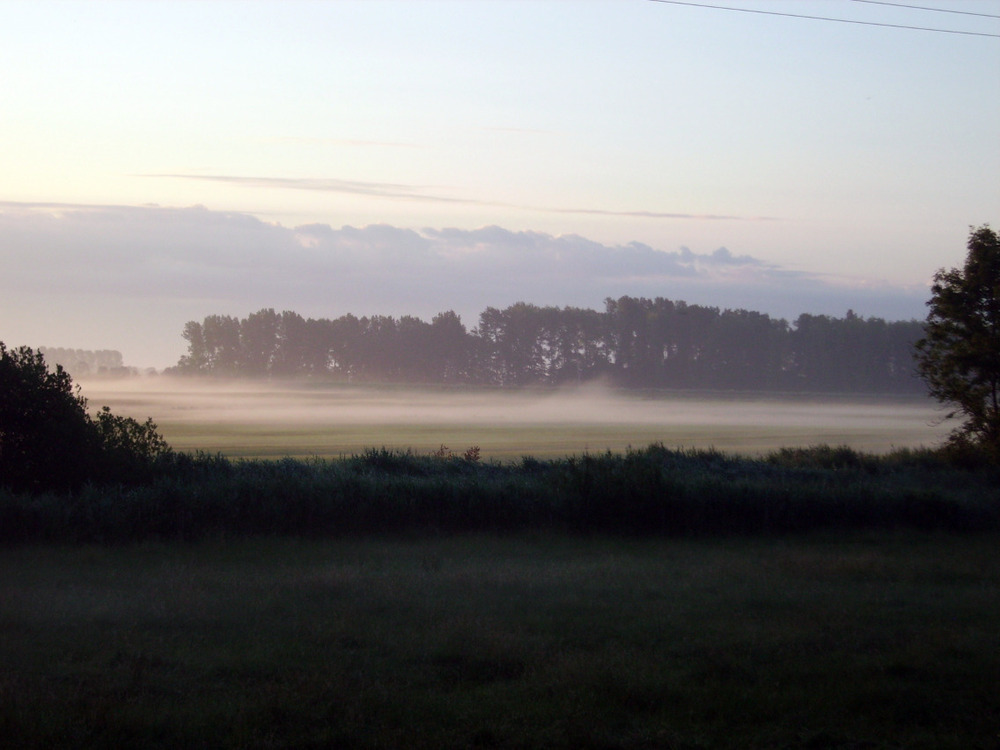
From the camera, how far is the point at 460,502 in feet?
62.0

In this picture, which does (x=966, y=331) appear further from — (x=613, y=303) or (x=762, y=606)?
(x=613, y=303)

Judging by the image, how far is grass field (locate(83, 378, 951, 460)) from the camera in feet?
146

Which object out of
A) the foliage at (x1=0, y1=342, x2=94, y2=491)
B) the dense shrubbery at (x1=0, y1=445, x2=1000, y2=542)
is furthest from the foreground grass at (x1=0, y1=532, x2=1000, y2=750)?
the foliage at (x1=0, y1=342, x2=94, y2=491)

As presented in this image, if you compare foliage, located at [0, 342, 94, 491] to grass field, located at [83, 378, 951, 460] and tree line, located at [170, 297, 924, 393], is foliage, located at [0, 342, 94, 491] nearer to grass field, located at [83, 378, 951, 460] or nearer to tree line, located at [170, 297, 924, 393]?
grass field, located at [83, 378, 951, 460]

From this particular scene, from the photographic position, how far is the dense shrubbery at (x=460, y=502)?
16.3m

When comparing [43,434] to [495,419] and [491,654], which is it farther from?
[495,419]

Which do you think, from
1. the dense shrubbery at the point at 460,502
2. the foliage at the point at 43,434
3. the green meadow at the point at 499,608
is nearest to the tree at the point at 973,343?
the green meadow at the point at 499,608

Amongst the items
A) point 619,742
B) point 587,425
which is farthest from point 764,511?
point 587,425

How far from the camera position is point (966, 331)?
1187 inches

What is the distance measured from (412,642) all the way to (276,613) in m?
2.22

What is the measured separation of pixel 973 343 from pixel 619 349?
5583 centimetres

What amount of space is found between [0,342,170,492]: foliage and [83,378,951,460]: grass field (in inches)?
659

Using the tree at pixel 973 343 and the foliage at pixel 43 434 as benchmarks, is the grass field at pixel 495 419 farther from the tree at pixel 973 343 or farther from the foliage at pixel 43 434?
the foliage at pixel 43 434

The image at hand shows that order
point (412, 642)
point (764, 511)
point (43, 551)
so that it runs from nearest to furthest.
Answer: point (412, 642)
point (43, 551)
point (764, 511)
